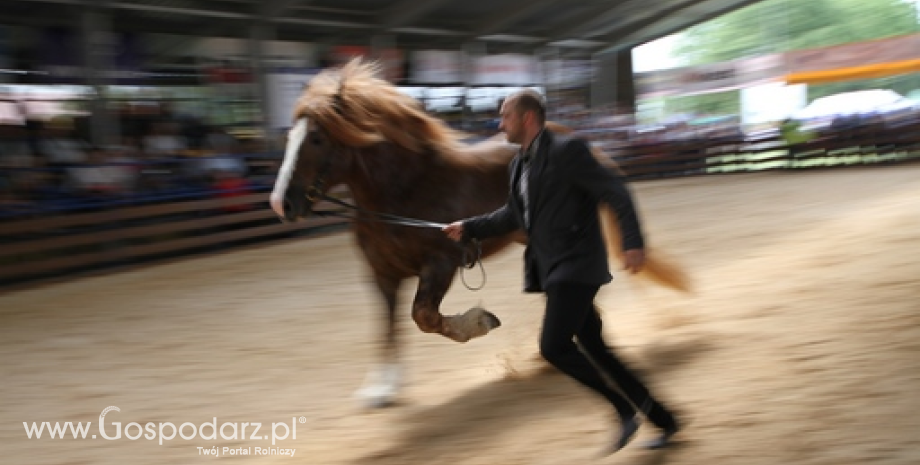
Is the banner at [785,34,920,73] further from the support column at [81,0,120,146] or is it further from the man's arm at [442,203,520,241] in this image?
the man's arm at [442,203,520,241]

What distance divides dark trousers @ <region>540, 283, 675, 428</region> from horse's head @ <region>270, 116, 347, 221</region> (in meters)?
1.70

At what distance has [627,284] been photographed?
7.96m

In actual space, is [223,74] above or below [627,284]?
above

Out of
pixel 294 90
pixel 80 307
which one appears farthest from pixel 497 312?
pixel 294 90

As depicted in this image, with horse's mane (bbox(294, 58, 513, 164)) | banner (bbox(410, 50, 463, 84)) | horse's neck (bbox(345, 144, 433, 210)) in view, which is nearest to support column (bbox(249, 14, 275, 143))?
banner (bbox(410, 50, 463, 84))

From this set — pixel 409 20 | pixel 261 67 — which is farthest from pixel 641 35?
pixel 261 67

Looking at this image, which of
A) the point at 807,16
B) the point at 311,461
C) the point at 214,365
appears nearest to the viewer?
the point at 311,461

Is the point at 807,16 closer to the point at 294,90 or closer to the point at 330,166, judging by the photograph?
the point at 294,90

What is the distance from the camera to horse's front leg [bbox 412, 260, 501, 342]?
4.64 metres

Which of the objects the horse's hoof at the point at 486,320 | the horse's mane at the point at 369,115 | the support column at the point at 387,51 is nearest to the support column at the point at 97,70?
the support column at the point at 387,51

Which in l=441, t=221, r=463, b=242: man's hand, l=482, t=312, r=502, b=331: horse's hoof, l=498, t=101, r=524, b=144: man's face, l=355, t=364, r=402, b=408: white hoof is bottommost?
l=355, t=364, r=402, b=408: white hoof

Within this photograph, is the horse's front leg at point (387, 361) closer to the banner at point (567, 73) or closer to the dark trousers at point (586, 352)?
the dark trousers at point (586, 352)

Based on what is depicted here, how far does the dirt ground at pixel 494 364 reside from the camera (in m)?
3.72

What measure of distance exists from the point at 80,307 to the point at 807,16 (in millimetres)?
34793
